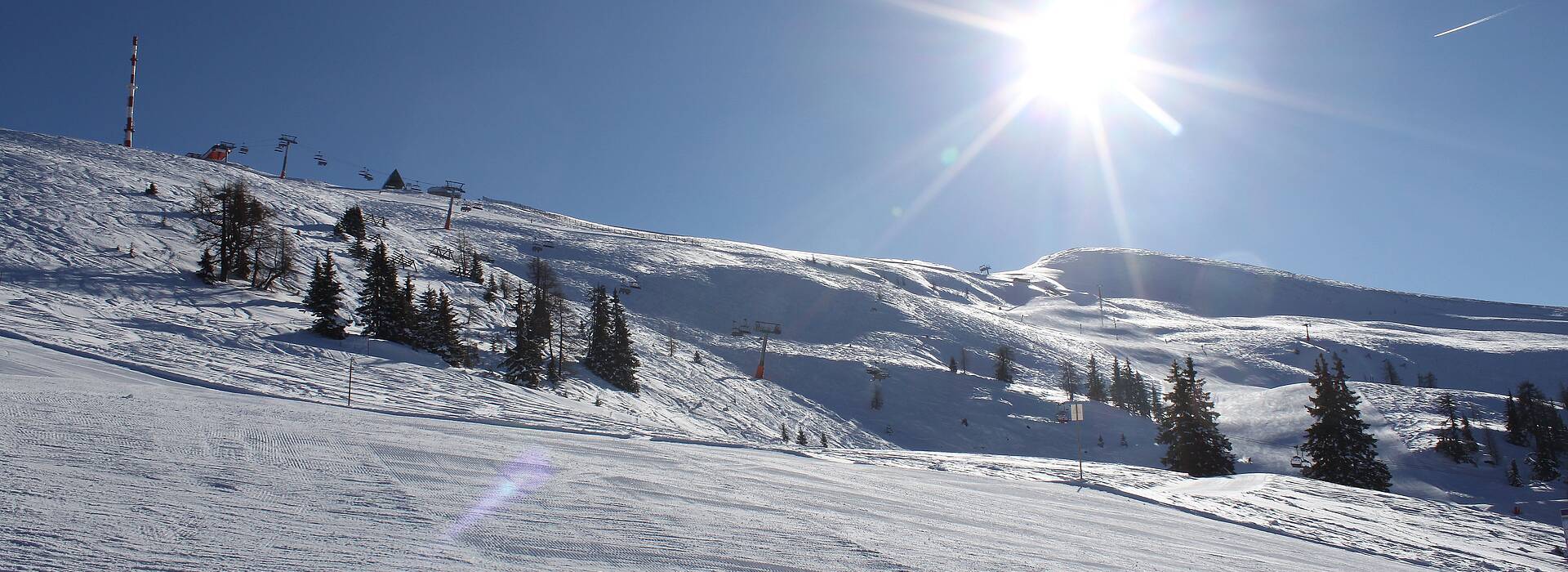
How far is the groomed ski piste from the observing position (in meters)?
4.89

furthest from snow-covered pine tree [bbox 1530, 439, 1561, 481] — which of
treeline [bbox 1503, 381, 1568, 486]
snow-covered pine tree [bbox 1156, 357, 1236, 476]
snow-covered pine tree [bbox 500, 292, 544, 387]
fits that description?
snow-covered pine tree [bbox 500, 292, 544, 387]

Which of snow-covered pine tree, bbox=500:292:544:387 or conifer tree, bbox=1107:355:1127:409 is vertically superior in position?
snow-covered pine tree, bbox=500:292:544:387

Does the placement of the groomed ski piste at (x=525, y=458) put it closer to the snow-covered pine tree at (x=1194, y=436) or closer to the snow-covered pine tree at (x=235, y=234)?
the snow-covered pine tree at (x=235, y=234)

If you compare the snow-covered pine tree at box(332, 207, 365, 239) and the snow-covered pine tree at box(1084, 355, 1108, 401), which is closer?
the snow-covered pine tree at box(332, 207, 365, 239)

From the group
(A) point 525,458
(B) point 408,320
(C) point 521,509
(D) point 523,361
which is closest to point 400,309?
(B) point 408,320

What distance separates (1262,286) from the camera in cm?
19738

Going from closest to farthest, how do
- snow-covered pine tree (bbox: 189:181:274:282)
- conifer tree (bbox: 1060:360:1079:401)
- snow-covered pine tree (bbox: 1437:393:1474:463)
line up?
snow-covered pine tree (bbox: 189:181:274:282)
snow-covered pine tree (bbox: 1437:393:1474:463)
conifer tree (bbox: 1060:360:1079:401)

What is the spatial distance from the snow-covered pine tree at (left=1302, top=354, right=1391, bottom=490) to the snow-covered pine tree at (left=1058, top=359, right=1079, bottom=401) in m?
28.9

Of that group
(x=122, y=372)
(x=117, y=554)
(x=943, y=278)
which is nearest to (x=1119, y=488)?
(x=117, y=554)

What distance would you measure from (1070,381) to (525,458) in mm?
64341

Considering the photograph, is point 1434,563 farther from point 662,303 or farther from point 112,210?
point 662,303

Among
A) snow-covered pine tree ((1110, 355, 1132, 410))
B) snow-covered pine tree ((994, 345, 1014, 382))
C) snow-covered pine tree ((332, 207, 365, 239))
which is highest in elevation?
snow-covered pine tree ((332, 207, 365, 239))

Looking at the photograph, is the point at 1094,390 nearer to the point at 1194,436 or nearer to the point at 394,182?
the point at 1194,436

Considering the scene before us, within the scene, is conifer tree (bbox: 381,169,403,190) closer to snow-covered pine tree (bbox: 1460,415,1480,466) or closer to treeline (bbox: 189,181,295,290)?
treeline (bbox: 189,181,295,290)
